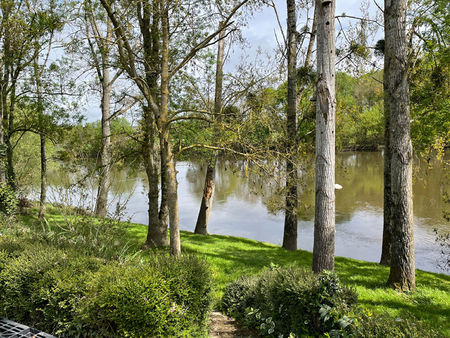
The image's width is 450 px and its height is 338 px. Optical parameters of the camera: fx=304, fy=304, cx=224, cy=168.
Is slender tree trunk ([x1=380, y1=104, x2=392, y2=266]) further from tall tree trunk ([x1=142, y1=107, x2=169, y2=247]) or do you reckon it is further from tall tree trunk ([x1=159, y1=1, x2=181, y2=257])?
tall tree trunk ([x1=142, y1=107, x2=169, y2=247])

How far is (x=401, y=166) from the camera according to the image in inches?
232

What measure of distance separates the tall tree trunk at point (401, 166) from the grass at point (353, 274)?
442mm

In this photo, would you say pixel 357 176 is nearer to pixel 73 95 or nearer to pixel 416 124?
pixel 416 124

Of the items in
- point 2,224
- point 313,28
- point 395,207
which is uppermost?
point 313,28

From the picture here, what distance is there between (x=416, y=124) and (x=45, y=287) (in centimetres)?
1026

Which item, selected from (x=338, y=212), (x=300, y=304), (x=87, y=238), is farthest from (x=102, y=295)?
(x=338, y=212)

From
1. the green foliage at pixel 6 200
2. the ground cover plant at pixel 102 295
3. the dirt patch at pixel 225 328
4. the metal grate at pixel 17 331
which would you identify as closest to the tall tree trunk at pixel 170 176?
the dirt patch at pixel 225 328

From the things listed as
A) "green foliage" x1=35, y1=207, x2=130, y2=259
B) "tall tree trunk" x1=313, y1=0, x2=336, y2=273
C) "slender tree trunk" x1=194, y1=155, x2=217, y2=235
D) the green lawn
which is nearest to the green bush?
the green lawn

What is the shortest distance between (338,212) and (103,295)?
16.9 m

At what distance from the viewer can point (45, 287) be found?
341 cm

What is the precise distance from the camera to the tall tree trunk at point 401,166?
5.88 meters

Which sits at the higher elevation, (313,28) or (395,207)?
(313,28)

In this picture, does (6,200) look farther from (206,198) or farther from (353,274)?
(353,274)

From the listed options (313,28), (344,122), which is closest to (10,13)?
(313,28)
